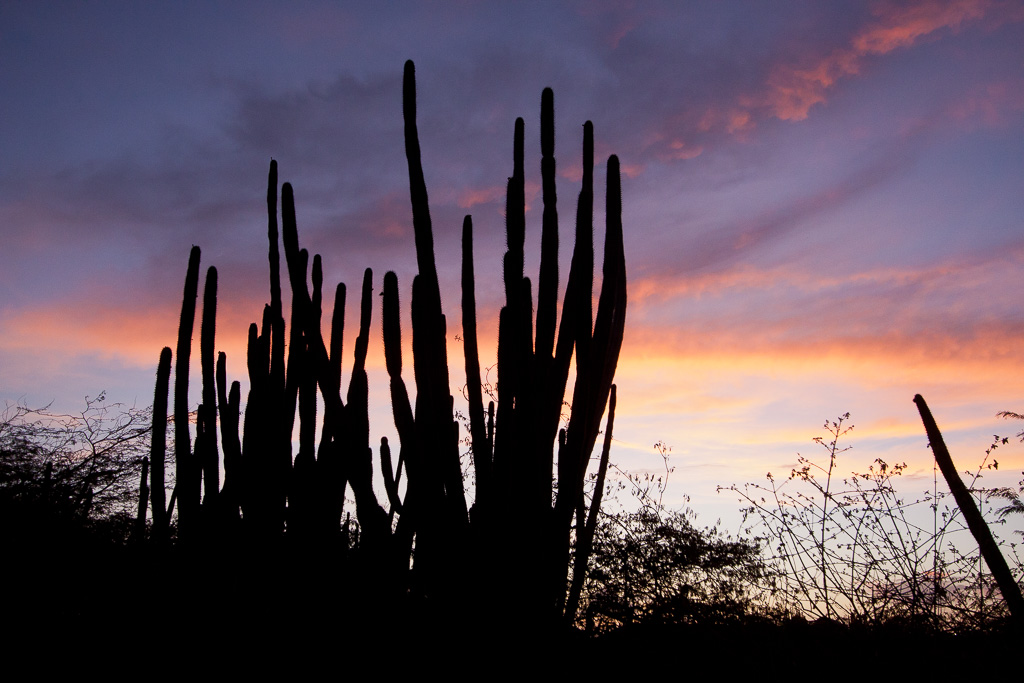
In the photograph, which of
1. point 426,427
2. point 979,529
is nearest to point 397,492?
point 426,427

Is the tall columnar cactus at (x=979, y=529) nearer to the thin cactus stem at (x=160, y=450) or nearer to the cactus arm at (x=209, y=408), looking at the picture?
the cactus arm at (x=209, y=408)

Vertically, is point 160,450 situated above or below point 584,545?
above

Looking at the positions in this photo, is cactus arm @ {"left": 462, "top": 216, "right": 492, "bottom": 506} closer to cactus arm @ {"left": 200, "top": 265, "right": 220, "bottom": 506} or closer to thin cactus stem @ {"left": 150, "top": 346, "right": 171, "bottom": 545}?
cactus arm @ {"left": 200, "top": 265, "right": 220, "bottom": 506}

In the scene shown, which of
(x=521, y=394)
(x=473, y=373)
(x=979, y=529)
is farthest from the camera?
(x=979, y=529)

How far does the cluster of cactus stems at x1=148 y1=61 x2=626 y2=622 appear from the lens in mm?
2855

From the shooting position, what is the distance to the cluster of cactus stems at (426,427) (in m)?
2.86

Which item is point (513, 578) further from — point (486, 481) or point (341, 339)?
point (341, 339)

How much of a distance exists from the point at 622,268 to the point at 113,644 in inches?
112

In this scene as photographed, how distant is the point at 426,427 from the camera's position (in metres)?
3.01

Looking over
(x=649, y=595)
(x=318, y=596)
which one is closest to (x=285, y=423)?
(x=318, y=596)

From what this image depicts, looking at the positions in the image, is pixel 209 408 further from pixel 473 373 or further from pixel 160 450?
pixel 473 373

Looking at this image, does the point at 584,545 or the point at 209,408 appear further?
the point at 584,545

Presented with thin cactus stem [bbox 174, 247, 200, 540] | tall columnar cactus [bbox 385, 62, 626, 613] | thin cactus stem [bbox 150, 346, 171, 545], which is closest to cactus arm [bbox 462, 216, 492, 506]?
tall columnar cactus [bbox 385, 62, 626, 613]

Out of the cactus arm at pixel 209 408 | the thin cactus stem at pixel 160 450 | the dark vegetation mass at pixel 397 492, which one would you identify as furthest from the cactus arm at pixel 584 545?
the thin cactus stem at pixel 160 450
